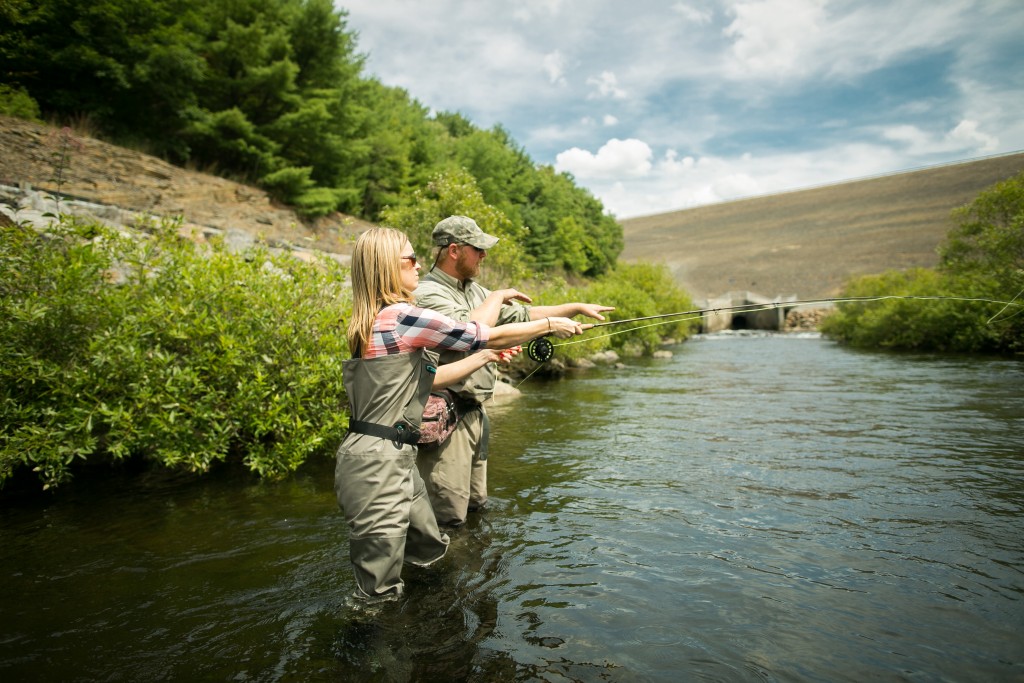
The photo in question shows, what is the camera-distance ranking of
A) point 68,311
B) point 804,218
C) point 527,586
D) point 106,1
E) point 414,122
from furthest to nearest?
point 804,218 → point 414,122 → point 106,1 → point 68,311 → point 527,586

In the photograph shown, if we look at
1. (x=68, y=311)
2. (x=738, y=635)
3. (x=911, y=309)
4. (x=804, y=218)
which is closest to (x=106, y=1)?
(x=68, y=311)

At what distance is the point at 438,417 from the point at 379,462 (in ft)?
2.91

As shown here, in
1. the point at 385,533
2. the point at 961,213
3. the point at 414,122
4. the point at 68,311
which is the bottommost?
the point at 385,533

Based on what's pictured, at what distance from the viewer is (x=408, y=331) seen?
127 inches

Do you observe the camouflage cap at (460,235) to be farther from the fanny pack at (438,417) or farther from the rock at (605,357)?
the rock at (605,357)

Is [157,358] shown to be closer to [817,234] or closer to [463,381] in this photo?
[463,381]

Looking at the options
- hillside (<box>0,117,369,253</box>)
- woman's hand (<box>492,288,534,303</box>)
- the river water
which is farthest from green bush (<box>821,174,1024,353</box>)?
hillside (<box>0,117,369,253</box>)

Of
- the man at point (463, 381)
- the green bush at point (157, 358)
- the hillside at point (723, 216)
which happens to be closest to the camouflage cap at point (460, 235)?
the man at point (463, 381)

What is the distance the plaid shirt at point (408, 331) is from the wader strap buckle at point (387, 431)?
1.35 feet

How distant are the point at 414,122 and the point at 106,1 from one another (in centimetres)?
2722

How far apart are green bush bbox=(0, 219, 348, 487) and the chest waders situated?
4.18 meters

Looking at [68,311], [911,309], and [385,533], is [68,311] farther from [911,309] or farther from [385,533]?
[911,309]

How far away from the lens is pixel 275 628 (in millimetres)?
3771

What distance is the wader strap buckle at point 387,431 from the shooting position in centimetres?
325
